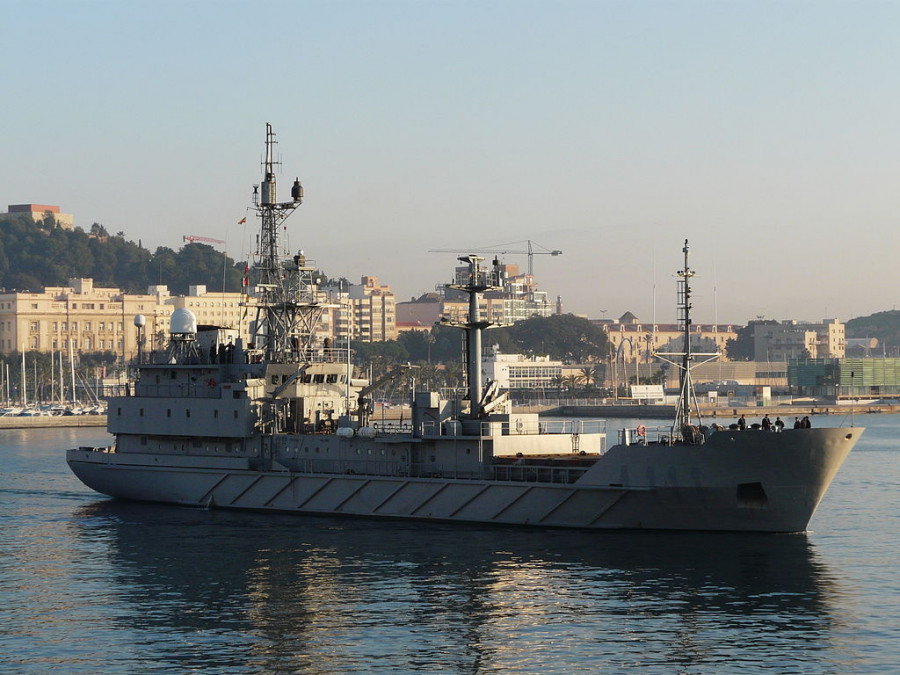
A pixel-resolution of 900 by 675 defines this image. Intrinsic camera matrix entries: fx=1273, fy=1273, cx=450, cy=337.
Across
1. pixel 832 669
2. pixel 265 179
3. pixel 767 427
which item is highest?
pixel 265 179

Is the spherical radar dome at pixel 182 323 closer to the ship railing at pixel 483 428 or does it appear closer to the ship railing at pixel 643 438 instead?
the ship railing at pixel 483 428

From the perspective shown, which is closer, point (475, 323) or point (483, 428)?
point (483, 428)

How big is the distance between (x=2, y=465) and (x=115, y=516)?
2850cm

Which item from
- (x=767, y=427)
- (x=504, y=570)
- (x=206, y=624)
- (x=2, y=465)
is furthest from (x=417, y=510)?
(x=2, y=465)

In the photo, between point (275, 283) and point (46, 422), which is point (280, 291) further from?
point (46, 422)

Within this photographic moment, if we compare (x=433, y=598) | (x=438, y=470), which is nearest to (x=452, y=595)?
(x=433, y=598)

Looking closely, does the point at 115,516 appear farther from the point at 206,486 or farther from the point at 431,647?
the point at 431,647

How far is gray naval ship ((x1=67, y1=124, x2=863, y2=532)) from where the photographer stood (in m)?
37.5

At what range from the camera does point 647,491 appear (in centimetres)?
3791

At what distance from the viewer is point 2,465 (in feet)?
235

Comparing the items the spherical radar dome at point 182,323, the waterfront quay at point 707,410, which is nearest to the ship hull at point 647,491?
the spherical radar dome at point 182,323

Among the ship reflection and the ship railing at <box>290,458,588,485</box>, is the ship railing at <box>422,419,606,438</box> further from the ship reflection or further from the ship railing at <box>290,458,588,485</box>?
the ship reflection

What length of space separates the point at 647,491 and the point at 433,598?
969 cm

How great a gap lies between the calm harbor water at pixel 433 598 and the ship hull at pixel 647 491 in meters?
0.61
